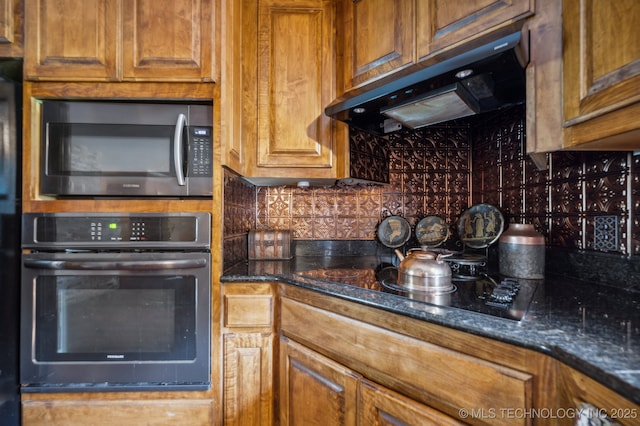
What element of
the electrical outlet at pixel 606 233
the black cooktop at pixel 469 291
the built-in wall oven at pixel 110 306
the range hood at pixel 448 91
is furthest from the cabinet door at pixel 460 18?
the built-in wall oven at pixel 110 306

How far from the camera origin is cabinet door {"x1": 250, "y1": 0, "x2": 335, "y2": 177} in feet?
4.30

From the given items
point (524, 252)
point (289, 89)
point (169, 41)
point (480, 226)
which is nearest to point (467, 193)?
point (480, 226)

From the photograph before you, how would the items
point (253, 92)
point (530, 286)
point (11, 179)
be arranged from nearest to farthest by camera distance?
point (530, 286) → point (11, 179) → point (253, 92)

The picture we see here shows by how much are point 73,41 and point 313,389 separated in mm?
1657

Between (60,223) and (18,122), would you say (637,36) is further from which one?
(18,122)

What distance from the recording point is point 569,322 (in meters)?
0.62

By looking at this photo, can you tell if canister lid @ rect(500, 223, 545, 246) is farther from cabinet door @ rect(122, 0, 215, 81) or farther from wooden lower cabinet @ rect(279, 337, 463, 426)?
cabinet door @ rect(122, 0, 215, 81)

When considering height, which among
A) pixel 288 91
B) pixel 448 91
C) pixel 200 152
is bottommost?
pixel 200 152

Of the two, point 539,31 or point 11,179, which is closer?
point 539,31

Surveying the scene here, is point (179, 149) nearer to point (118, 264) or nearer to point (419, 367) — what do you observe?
point (118, 264)

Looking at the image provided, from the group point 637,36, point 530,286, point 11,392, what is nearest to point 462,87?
point 637,36

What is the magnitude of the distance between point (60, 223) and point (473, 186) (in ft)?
6.64

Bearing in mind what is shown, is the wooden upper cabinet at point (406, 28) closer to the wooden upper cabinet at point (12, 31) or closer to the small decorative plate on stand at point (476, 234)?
the small decorative plate on stand at point (476, 234)

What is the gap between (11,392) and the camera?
1013 millimetres
